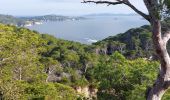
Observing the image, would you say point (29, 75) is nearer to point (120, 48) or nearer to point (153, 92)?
point (153, 92)

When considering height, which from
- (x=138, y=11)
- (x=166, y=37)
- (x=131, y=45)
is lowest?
(x=131, y=45)

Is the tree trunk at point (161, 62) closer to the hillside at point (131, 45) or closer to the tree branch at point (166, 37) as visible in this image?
the tree branch at point (166, 37)

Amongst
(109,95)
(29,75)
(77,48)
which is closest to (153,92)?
(109,95)

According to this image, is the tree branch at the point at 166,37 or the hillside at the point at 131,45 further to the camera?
the hillside at the point at 131,45

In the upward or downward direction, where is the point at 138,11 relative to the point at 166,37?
upward

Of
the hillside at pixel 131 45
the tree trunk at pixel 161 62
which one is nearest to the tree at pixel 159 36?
the tree trunk at pixel 161 62

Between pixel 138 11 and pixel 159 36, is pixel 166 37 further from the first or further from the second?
pixel 138 11

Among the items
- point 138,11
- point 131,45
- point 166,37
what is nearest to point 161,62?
point 166,37
